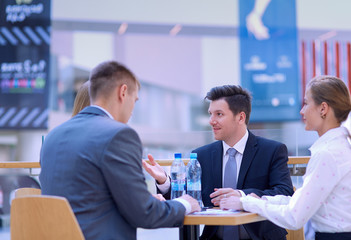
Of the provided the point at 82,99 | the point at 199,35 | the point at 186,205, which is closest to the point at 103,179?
the point at 186,205

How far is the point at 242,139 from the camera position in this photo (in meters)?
2.86

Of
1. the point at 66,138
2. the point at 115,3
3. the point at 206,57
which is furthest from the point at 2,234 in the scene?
the point at 206,57

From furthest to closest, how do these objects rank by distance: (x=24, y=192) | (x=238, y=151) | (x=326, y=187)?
(x=238, y=151), (x=24, y=192), (x=326, y=187)

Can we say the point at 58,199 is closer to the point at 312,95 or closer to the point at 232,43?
the point at 312,95

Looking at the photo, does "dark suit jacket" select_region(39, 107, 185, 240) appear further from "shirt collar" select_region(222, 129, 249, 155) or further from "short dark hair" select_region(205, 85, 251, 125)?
"short dark hair" select_region(205, 85, 251, 125)

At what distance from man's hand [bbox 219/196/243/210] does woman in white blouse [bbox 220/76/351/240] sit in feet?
0.10

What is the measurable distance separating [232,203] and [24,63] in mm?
4978

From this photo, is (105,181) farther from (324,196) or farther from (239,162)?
(239,162)

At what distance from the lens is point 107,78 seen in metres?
2.10

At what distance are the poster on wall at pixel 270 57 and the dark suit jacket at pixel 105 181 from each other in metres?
5.16

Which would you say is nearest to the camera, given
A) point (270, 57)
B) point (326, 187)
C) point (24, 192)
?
point (326, 187)

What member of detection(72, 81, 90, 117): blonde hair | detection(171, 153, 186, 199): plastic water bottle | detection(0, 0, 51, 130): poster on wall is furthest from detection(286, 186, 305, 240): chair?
detection(0, 0, 51, 130): poster on wall

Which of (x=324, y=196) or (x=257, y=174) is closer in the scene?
(x=324, y=196)

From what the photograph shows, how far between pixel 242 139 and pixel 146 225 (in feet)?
3.56
